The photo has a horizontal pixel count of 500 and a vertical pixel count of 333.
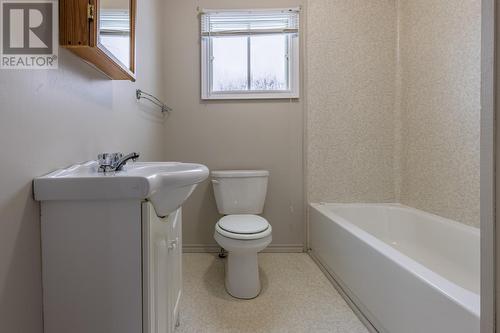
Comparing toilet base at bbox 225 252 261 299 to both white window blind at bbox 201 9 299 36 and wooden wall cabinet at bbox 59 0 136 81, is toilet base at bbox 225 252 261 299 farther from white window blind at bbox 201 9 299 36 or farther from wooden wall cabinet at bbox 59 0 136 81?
white window blind at bbox 201 9 299 36

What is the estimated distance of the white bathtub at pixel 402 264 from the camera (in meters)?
0.85

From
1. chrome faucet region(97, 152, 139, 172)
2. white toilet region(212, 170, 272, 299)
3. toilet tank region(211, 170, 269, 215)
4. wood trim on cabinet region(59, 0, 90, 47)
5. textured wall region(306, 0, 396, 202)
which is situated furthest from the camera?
textured wall region(306, 0, 396, 202)

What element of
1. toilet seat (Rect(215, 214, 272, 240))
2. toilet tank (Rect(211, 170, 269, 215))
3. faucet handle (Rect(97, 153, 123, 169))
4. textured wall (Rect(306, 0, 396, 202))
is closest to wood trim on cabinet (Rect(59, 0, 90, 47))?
faucet handle (Rect(97, 153, 123, 169))

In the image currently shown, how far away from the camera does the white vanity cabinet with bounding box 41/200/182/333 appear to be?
0.65m

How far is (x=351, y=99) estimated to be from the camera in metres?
2.11

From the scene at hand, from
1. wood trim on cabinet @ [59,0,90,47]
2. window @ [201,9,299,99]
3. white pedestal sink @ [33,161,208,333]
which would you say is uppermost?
window @ [201,9,299,99]

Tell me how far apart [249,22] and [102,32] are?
153 cm

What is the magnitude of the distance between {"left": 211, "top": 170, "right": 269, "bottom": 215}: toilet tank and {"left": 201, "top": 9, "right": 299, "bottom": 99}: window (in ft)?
2.35

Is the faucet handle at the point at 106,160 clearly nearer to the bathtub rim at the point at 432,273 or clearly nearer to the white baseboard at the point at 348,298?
the bathtub rim at the point at 432,273

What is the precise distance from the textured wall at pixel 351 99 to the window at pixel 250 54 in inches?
7.1

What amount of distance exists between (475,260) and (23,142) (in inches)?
83.7

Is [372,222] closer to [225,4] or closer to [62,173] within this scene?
[62,173]

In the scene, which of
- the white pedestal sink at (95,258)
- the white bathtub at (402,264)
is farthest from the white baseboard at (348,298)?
the white pedestal sink at (95,258)

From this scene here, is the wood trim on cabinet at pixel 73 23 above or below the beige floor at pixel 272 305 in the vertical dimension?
above
